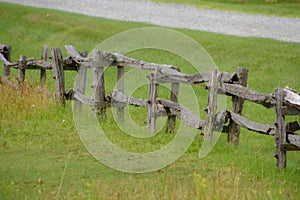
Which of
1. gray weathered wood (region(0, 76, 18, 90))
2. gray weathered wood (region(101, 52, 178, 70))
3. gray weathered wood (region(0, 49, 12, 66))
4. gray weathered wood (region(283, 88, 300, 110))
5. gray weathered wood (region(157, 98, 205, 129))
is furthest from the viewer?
gray weathered wood (region(0, 49, 12, 66))

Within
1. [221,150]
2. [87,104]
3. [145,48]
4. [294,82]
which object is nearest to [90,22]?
[145,48]

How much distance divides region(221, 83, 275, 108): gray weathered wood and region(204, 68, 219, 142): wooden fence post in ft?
0.57

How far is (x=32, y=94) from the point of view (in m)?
14.1

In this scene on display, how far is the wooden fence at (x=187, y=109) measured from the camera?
9.45m

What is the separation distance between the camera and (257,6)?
3238 cm

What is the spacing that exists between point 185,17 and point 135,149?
61.6ft

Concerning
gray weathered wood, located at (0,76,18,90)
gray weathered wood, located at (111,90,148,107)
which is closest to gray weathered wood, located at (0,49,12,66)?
gray weathered wood, located at (0,76,18,90)

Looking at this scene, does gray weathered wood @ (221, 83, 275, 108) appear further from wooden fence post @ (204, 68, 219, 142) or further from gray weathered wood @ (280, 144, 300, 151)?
gray weathered wood @ (280, 144, 300, 151)

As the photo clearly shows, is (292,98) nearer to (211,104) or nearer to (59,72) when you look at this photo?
(211,104)

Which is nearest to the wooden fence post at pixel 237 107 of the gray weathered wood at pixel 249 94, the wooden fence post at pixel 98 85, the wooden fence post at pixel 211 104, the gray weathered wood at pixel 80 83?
the gray weathered wood at pixel 249 94

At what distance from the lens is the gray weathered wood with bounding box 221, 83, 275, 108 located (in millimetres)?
9914

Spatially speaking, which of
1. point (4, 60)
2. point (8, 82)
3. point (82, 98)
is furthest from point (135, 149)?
point (4, 60)

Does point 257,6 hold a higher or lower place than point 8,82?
higher

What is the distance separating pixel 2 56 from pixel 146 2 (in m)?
17.3
